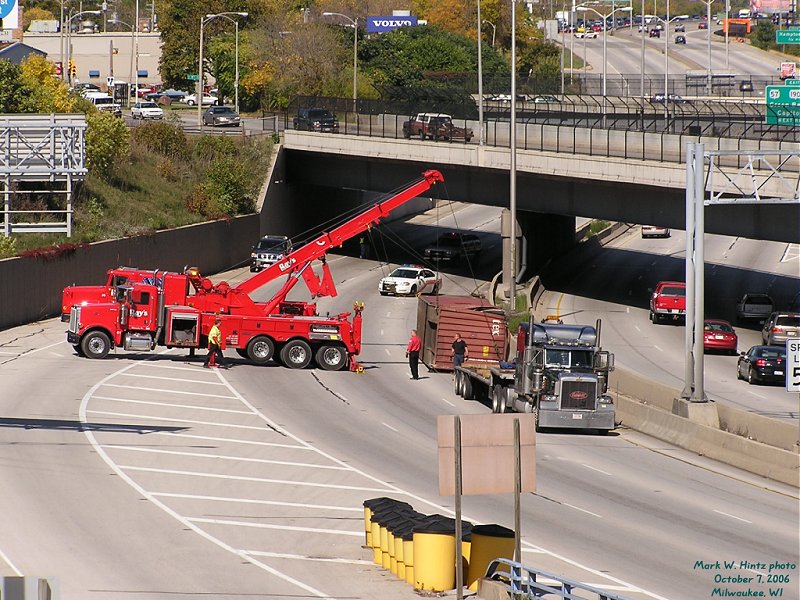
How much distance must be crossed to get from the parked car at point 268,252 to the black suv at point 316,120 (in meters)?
10.7

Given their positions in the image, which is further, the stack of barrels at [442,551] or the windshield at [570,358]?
the windshield at [570,358]

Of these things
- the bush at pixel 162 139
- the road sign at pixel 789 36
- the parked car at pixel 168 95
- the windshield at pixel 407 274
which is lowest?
the windshield at pixel 407 274

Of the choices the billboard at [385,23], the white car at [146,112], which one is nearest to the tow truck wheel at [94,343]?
the white car at [146,112]

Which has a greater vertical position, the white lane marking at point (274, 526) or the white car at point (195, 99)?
the white car at point (195, 99)

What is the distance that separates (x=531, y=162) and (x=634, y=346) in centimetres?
1292

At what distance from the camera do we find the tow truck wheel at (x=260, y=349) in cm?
4525

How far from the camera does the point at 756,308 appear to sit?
6162cm

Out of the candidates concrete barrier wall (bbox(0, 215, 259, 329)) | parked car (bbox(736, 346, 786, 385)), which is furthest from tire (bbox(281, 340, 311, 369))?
parked car (bbox(736, 346, 786, 385))

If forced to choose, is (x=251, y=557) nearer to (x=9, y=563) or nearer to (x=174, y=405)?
(x=9, y=563)

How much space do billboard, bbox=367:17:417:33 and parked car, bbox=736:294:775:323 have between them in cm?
7385

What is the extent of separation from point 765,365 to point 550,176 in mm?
19916

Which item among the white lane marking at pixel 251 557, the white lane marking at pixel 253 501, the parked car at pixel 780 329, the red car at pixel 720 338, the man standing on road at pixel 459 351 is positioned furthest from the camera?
the red car at pixel 720 338

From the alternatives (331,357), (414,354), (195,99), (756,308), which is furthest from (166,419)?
(195,99)

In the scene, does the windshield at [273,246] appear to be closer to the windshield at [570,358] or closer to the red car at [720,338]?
the red car at [720,338]
